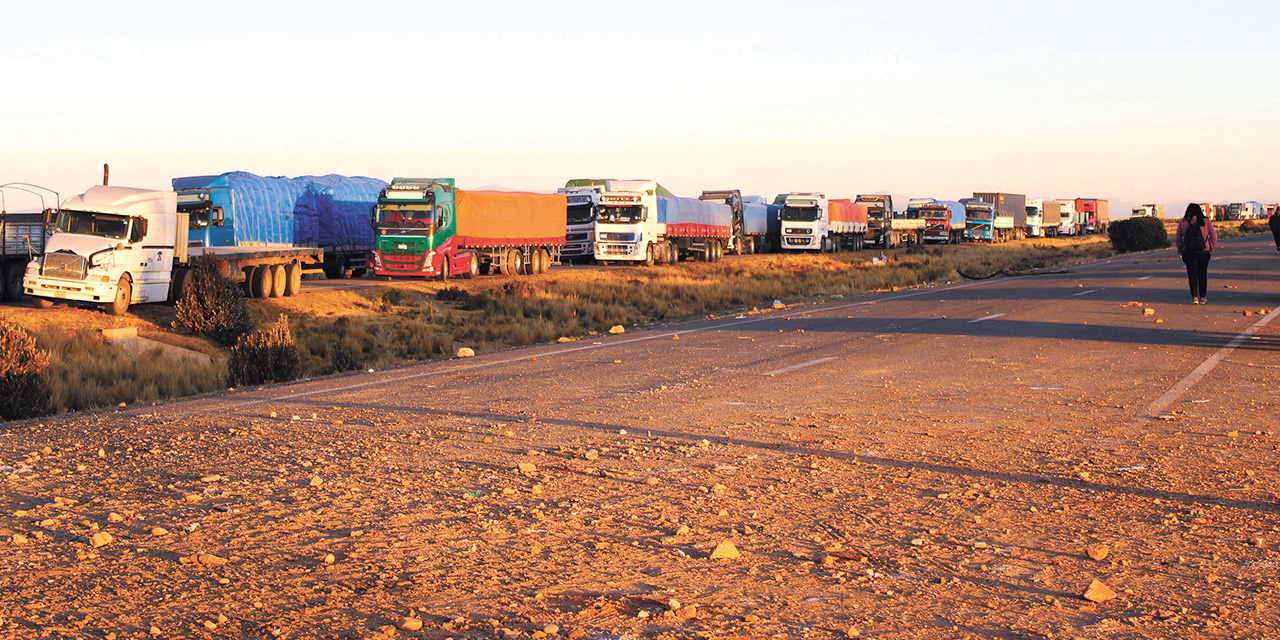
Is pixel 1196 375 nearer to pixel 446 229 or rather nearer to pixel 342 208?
pixel 446 229

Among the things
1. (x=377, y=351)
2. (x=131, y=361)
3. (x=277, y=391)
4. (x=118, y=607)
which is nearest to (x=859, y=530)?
(x=118, y=607)

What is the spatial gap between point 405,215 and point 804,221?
31084 millimetres

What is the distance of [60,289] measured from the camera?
26.6 m

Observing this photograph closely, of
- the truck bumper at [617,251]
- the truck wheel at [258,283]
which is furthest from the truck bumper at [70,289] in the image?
the truck bumper at [617,251]

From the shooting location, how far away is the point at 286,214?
40719 millimetres

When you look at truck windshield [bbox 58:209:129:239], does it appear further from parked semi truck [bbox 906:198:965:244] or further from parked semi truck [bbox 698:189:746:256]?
parked semi truck [bbox 906:198:965:244]

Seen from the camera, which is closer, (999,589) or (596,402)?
(999,589)

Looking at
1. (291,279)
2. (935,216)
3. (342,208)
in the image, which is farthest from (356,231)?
(935,216)

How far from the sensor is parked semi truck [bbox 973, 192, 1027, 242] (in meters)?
92.9

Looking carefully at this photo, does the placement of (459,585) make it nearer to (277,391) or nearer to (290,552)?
(290,552)

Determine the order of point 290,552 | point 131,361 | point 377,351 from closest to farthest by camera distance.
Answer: point 290,552 → point 131,361 → point 377,351

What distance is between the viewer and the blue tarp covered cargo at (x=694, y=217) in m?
54.2

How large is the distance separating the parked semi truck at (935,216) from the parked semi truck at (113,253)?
61.9 m

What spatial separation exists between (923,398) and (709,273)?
40355 millimetres
